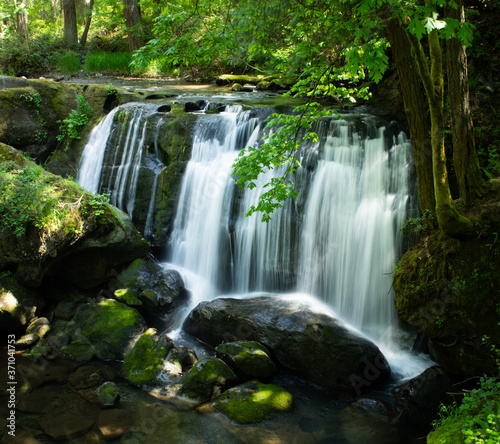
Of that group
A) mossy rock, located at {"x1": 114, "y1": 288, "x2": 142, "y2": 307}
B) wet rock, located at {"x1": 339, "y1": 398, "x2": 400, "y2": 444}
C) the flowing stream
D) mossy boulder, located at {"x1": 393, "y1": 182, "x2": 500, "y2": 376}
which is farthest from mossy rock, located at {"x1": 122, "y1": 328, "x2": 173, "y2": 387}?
mossy boulder, located at {"x1": 393, "y1": 182, "x2": 500, "y2": 376}

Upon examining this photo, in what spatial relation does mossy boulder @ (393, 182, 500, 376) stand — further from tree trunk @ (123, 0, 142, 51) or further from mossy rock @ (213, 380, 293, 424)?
tree trunk @ (123, 0, 142, 51)

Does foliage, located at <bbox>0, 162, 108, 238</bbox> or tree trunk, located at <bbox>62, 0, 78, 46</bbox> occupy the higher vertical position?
tree trunk, located at <bbox>62, 0, 78, 46</bbox>

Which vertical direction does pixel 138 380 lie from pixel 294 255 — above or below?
below

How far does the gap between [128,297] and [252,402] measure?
3.22 metres

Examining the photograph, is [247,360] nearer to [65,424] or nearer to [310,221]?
[65,424]

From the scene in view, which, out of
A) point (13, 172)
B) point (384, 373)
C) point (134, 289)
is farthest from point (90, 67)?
point (384, 373)

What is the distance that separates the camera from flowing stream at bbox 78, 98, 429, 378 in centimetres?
663

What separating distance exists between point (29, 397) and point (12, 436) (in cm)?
73

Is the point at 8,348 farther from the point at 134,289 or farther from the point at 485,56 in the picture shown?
the point at 485,56

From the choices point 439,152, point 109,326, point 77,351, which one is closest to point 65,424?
point 77,351

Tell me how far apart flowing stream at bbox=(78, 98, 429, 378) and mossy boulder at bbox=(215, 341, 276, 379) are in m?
A: 1.72

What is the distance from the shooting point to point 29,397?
5078 mm

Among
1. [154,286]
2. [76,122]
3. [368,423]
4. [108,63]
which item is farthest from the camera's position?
[108,63]

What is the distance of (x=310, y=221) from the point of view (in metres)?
7.43
